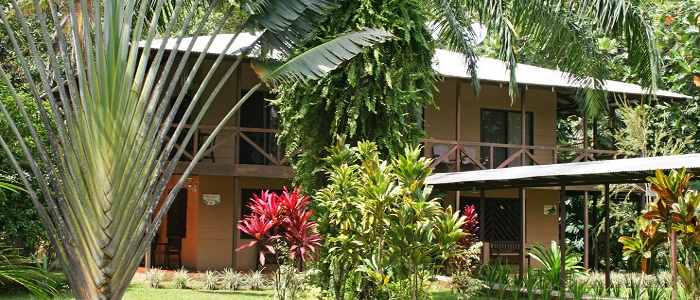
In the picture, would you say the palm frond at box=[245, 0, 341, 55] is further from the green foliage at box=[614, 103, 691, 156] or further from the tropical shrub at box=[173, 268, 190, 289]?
the green foliage at box=[614, 103, 691, 156]

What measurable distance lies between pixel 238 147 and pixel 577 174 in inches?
370

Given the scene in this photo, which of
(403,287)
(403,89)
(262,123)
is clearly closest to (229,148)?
(262,123)

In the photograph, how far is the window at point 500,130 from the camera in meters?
24.1

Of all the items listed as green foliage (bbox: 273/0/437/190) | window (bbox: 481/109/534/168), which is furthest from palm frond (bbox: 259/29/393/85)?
window (bbox: 481/109/534/168)

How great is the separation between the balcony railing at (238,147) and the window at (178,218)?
199cm

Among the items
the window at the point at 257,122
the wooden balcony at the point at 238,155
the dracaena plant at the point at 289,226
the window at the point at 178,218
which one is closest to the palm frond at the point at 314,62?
the dracaena plant at the point at 289,226

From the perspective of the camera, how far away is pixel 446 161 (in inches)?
872

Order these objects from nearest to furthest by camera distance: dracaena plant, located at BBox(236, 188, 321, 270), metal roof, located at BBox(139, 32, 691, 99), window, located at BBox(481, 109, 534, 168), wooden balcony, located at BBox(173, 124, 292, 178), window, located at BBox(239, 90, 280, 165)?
dracaena plant, located at BBox(236, 188, 321, 270), wooden balcony, located at BBox(173, 124, 292, 178), metal roof, located at BBox(139, 32, 691, 99), window, located at BBox(239, 90, 280, 165), window, located at BBox(481, 109, 534, 168)

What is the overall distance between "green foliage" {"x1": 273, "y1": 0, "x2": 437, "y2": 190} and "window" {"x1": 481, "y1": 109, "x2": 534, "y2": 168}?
12309 mm

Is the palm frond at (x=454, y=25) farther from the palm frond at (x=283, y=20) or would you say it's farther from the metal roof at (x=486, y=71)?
the metal roof at (x=486, y=71)

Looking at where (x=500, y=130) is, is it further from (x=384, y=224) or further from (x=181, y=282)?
(x=384, y=224)

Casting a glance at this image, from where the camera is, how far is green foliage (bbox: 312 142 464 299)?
31.3 feet

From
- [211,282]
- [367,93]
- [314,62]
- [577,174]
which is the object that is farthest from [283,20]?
[211,282]

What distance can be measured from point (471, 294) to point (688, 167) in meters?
4.49
